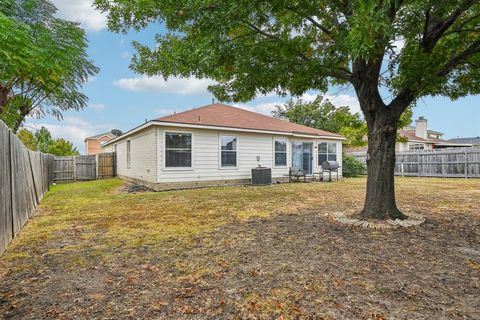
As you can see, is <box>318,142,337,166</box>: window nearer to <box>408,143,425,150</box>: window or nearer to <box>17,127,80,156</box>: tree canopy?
<box>408,143,425,150</box>: window

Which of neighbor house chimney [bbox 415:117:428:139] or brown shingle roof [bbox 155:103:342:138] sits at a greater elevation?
neighbor house chimney [bbox 415:117:428:139]

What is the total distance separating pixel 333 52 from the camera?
224 inches

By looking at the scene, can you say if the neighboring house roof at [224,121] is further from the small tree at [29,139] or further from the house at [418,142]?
the small tree at [29,139]

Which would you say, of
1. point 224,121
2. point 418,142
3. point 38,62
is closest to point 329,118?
point 418,142

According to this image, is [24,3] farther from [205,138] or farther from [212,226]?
[212,226]

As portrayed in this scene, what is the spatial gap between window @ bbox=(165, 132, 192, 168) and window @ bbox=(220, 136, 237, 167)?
1.60m

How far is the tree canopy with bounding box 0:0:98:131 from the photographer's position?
472 cm

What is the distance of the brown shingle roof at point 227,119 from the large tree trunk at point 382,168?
7474 mm

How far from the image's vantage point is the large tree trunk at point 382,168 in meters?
5.38

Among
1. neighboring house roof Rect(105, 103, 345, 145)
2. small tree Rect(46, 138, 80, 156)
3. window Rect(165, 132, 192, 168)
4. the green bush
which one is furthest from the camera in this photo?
small tree Rect(46, 138, 80, 156)

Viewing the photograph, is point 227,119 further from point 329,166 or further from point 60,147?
point 60,147

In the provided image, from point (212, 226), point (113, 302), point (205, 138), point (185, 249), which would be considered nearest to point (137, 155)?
point (205, 138)

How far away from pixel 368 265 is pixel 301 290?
1119mm

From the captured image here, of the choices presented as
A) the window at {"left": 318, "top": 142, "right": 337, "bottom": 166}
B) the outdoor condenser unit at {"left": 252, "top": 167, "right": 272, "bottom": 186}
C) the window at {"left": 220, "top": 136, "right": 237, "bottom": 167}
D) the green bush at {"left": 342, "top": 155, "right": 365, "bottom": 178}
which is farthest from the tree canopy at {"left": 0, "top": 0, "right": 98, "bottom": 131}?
the green bush at {"left": 342, "top": 155, "right": 365, "bottom": 178}
